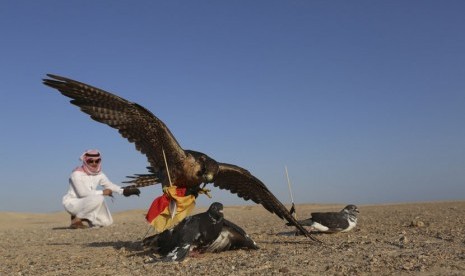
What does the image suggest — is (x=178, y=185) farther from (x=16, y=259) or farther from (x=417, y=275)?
(x=417, y=275)

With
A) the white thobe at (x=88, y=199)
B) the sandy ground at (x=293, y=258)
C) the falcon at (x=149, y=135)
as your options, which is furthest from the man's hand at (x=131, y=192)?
the falcon at (x=149, y=135)

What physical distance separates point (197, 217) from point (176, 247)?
54 cm

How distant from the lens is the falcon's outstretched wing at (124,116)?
643 centimetres

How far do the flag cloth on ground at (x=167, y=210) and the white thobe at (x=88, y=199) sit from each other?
7903mm

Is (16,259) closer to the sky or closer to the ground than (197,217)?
closer to the ground

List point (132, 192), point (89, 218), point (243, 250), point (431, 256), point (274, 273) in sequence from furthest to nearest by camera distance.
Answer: point (89, 218), point (132, 192), point (243, 250), point (431, 256), point (274, 273)

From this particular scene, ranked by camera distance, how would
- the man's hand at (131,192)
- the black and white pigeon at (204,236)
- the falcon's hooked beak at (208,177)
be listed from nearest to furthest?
the black and white pigeon at (204,236) < the falcon's hooked beak at (208,177) < the man's hand at (131,192)

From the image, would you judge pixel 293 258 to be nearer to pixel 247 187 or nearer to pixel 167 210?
pixel 167 210

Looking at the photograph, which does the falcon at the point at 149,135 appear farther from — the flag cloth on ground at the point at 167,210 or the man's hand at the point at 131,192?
the man's hand at the point at 131,192

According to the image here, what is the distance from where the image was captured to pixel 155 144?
6945 mm

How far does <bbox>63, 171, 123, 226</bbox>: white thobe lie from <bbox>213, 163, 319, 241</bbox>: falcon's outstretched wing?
7.08 metres

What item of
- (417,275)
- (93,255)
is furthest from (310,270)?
(93,255)

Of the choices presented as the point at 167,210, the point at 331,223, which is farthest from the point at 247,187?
the point at 167,210

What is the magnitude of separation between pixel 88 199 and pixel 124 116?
28.1 ft
